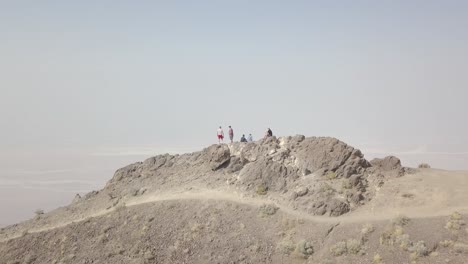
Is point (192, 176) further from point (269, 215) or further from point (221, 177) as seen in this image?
point (269, 215)

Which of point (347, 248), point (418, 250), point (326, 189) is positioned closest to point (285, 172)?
point (326, 189)

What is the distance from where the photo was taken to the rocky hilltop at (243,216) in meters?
24.0

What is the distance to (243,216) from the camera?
27406 mm

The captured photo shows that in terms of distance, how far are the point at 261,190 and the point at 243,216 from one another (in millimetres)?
2540

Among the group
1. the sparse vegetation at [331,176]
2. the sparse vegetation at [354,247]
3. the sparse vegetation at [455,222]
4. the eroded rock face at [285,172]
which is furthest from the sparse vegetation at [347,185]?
the sparse vegetation at [455,222]

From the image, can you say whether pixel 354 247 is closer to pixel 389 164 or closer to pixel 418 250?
pixel 418 250

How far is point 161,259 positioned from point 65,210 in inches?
482

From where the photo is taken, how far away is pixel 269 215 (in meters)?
27.1

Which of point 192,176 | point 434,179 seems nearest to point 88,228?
point 192,176

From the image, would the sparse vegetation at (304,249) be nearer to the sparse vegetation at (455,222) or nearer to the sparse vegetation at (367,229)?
the sparse vegetation at (367,229)

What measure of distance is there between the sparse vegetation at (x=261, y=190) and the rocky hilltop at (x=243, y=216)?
0.07m

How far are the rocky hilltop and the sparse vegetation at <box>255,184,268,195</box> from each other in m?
0.07

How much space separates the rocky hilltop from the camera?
2400 centimetres

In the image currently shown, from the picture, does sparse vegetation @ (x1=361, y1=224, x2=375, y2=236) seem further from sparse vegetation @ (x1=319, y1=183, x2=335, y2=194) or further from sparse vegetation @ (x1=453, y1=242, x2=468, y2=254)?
sparse vegetation @ (x1=453, y1=242, x2=468, y2=254)
